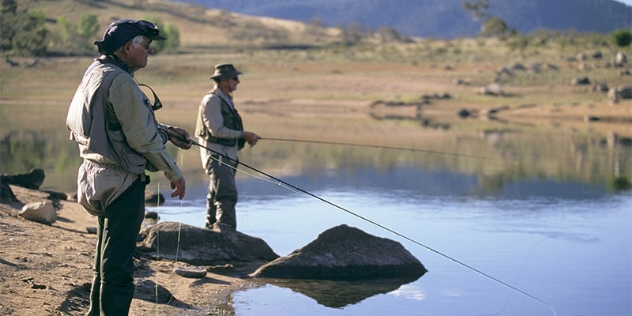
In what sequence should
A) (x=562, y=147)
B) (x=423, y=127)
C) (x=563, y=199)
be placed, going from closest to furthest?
(x=563, y=199) → (x=562, y=147) → (x=423, y=127)

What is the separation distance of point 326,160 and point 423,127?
28.7 feet

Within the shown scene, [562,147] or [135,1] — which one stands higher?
[135,1]

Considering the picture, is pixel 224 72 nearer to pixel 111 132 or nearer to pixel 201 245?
pixel 201 245

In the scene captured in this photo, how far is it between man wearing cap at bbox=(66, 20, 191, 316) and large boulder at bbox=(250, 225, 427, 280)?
2.70 meters

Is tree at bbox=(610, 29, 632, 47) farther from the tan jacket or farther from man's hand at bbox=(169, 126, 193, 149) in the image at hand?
the tan jacket

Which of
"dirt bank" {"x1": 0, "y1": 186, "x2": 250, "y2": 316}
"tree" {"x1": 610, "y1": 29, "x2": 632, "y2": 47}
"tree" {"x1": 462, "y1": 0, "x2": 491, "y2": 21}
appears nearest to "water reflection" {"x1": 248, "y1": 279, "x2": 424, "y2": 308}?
"dirt bank" {"x1": 0, "y1": 186, "x2": 250, "y2": 316}

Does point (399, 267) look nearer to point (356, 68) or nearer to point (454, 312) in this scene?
point (454, 312)

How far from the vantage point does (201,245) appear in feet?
26.4

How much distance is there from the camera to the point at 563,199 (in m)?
12.6

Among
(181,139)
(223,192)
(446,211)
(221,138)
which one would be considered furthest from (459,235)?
(181,139)

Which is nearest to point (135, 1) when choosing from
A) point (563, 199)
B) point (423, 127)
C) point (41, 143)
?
point (423, 127)

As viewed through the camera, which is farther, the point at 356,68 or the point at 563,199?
the point at 356,68

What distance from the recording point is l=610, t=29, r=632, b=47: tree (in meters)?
43.9

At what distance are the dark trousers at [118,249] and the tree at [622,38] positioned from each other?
41.6 meters
